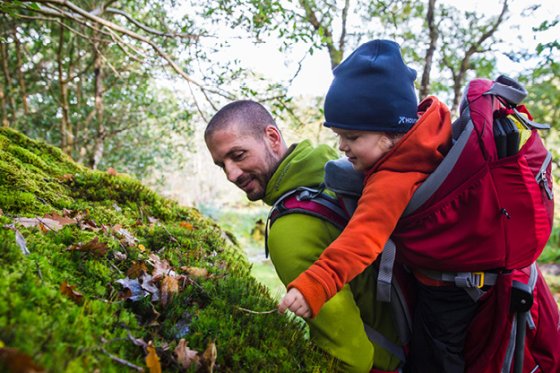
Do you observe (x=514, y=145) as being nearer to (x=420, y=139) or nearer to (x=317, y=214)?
(x=420, y=139)

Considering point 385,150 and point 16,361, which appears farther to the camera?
point 385,150

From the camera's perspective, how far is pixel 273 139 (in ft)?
9.36

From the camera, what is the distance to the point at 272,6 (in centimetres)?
509

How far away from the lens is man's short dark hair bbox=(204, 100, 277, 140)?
2730 millimetres

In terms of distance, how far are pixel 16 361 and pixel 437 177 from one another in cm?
183

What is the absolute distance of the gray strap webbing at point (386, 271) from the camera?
1941 mm

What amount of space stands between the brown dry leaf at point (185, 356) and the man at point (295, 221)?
0.68m

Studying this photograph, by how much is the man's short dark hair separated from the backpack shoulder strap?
2.46 ft

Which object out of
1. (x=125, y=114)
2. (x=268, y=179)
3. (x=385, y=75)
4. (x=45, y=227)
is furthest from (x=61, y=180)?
(x=125, y=114)

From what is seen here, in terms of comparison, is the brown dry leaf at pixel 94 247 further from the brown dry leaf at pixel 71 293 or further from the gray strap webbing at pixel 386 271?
the gray strap webbing at pixel 386 271

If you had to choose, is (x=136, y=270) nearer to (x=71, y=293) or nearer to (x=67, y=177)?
(x=71, y=293)

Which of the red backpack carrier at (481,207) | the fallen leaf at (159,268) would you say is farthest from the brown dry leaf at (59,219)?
the red backpack carrier at (481,207)

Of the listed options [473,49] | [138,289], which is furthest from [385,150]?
A: [473,49]

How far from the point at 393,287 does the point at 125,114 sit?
11880mm
